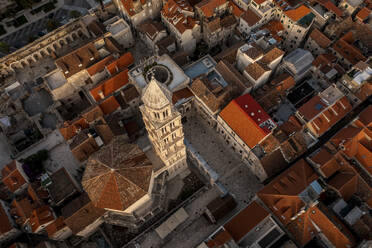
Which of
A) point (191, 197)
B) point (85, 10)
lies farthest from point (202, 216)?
point (85, 10)

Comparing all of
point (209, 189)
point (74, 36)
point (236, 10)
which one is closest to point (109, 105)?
point (209, 189)

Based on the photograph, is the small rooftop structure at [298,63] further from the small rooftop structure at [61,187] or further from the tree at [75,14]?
the tree at [75,14]

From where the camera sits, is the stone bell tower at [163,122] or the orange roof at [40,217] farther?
the orange roof at [40,217]

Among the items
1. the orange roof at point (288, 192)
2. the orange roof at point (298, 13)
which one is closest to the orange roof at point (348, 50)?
the orange roof at point (298, 13)

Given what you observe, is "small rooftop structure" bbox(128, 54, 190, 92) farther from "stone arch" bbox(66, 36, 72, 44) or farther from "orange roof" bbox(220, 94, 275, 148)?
"stone arch" bbox(66, 36, 72, 44)

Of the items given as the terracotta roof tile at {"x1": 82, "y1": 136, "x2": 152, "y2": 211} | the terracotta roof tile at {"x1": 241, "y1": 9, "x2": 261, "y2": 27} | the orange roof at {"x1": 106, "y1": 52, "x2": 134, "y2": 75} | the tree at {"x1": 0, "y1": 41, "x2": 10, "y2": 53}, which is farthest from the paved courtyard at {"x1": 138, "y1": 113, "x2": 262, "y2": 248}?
the tree at {"x1": 0, "y1": 41, "x2": 10, "y2": 53}

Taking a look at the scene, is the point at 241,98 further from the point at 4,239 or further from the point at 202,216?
the point at 4,239
